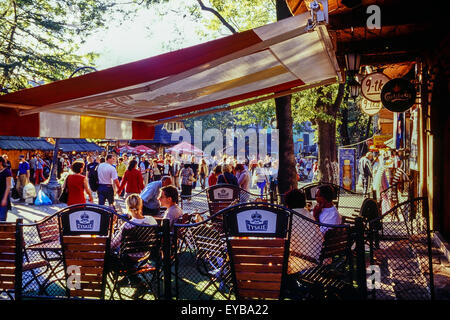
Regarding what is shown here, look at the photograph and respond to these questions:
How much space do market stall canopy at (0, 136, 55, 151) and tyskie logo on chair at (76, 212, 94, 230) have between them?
105ft

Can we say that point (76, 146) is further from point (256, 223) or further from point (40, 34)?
point (256, 223)

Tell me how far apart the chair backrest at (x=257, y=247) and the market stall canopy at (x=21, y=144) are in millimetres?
33080

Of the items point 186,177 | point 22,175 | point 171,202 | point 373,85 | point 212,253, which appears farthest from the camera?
point 22,175

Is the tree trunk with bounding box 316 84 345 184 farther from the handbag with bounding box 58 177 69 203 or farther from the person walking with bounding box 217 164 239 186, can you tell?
the handbag with bounding box 58 177 69 203

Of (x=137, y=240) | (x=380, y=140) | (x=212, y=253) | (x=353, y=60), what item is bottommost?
(x=212, y=253)

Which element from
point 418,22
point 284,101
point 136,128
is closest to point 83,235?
point 136,128

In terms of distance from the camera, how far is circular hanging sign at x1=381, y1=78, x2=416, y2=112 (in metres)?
8.19

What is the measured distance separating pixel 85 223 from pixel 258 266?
6.49 ft

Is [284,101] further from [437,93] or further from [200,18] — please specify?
[200,18]

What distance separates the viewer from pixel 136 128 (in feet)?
24.4

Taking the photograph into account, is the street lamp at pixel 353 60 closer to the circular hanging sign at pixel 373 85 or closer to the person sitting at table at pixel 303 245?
the circular hanging sign at pixel 373 85

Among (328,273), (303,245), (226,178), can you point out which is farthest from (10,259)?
(226,178)

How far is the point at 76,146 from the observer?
47656mm

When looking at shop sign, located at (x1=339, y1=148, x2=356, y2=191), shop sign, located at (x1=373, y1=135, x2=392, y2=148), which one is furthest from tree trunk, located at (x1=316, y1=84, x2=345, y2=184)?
shop sign, located at (x1=373, y1=135, x2=392, y2=148)
